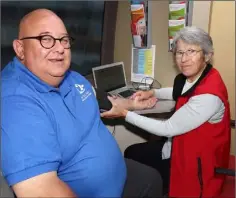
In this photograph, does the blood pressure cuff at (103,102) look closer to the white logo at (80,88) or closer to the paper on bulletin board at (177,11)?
the white logo at (80,88)

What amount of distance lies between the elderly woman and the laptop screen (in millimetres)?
700

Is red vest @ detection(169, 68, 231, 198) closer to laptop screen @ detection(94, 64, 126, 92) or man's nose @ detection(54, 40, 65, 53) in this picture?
man's nose @ detection(54, 40, 65, 53)

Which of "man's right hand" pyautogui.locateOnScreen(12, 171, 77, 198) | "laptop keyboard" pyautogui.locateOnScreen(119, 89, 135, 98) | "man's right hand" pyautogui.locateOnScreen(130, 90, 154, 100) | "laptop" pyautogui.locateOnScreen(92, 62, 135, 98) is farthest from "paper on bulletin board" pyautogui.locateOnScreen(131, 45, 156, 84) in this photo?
"man's right hand" pyautogui.locateOnScreen(12, 171, 77, 198)

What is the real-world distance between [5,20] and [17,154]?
1.16 metres

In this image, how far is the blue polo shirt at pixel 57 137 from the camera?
3.41 ft

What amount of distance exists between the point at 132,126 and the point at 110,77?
42 centimetres

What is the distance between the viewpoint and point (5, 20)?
6.25 feet

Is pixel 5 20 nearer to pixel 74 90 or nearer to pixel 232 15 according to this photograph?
pixel 74 90

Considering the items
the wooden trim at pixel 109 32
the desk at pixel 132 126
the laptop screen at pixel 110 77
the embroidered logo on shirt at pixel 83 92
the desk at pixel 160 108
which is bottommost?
the desk at pixel 132 126

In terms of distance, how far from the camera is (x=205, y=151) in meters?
1.54

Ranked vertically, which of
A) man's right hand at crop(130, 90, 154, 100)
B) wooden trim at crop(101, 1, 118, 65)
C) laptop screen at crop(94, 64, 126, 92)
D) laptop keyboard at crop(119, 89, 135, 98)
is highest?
wooden trim at crop(101, 1, 118, 65)

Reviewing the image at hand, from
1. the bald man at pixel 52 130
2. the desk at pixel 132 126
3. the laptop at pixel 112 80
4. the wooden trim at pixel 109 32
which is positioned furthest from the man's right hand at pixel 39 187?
the wooden trim at pixel 109 32

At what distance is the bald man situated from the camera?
1.04m

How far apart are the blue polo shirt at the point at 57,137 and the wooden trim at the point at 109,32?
3.47 feet
